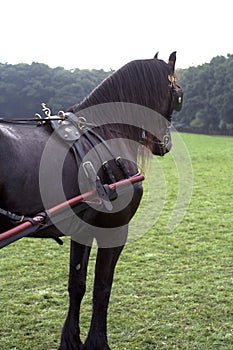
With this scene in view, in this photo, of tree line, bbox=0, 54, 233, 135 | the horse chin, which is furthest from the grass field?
tree line, bbox=0, 54, 233, 135

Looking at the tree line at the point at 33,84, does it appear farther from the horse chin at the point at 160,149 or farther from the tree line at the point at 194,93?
the horse chin at the point at 160,149

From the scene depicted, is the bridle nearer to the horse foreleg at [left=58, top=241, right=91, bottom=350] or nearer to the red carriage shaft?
the red carriage shaft

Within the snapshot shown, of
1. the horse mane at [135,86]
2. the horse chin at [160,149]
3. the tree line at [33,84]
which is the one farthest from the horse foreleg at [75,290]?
the tree line at [33,84]

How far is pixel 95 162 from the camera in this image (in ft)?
8.98

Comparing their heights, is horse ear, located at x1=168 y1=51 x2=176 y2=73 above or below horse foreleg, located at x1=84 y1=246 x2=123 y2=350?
above

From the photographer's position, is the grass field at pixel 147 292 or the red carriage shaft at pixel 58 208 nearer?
the red carriage shaft at pixel 58 208

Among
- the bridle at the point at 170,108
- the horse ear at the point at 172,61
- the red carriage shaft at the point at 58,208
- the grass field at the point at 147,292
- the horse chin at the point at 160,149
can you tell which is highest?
the horse ear at the point at 172,61

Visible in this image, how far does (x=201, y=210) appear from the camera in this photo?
28.3 ft

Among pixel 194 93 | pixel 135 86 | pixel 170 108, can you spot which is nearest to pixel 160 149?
pixel 170 108

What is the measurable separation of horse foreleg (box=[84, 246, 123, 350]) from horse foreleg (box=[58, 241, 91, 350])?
0.12 meters

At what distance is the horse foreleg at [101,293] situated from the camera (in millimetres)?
3089

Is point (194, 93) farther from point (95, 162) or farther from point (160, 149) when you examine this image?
point (95, 162)

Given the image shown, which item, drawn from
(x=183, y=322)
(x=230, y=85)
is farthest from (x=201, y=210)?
(x=230, y=85)

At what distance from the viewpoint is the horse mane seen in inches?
119
